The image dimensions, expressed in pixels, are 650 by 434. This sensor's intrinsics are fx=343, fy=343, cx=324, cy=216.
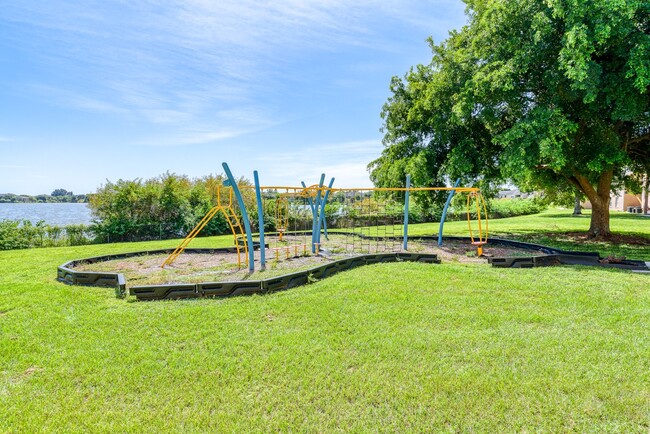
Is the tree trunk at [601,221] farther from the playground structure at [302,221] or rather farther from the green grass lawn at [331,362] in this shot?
the green grass lawn at [331,362]

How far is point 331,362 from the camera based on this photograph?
3328 mm

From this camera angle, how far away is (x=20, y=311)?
4855 mm

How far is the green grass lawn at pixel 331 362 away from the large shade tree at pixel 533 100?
5633mm

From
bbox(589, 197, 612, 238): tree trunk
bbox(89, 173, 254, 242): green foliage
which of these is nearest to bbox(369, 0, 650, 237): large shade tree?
bbox(589, 197, 612, 238): tree trunk

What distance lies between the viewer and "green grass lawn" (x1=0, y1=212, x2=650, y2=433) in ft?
8.41

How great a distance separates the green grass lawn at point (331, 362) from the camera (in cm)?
256

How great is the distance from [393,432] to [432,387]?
25.8 inches

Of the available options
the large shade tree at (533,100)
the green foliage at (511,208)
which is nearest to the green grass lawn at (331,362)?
the large shade tree at (533,100)

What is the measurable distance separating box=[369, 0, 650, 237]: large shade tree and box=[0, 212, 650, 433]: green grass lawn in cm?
563

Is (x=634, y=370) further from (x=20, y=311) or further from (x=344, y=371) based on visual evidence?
(x=20, y=311)

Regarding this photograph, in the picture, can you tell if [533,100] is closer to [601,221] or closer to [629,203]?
[601,221]

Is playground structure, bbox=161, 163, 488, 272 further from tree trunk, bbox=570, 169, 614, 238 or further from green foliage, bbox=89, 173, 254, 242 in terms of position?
tree trunk, bbox=570, 169, 614, 238

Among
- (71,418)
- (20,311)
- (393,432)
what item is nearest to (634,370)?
(393,432)

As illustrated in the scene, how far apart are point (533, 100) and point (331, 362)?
11.3 meters
